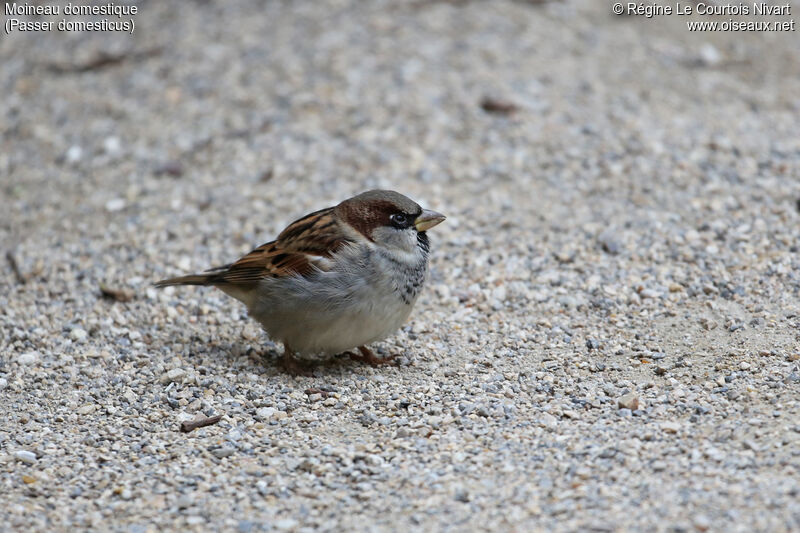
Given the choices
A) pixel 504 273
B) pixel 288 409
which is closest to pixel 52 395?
pixel 288 409

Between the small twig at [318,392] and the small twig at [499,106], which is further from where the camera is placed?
the small twig at [499,106]

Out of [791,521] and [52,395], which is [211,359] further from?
[791,521]

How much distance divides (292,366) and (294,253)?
22.3 inches

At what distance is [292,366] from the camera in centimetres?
469

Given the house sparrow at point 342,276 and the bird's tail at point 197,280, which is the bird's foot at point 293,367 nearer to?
the house sparrow at point 342,276

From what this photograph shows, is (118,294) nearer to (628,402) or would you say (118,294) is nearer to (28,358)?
(28,358)

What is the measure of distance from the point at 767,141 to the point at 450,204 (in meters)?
2.37

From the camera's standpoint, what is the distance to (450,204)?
6250 millimetres

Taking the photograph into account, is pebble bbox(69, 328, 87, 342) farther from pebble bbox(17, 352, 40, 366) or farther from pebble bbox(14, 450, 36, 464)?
pebble bbox(14, 450, 36, 464)

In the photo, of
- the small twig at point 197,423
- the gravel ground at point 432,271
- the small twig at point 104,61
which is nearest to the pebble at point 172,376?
the gravel ground at point 432,271

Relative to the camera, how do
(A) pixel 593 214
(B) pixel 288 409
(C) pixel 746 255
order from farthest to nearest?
(A) pixel 593 214 < (C) pixel 746 255 < (B) pixel 288 409

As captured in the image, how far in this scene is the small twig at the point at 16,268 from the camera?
5.65 m

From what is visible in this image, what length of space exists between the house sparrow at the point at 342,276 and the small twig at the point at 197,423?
0.61m

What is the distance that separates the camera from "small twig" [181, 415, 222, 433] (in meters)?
4.09
